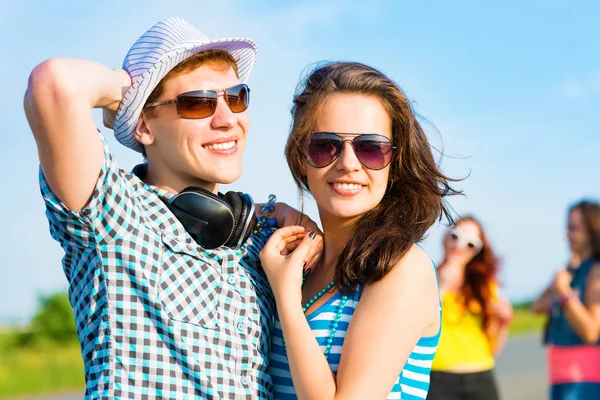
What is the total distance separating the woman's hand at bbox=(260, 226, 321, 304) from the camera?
276cm

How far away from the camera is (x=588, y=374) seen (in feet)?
22.1

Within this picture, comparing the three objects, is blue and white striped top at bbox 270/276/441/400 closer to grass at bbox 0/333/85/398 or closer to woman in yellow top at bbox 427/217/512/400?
woman in yellow top at bbox 427/217/512/400

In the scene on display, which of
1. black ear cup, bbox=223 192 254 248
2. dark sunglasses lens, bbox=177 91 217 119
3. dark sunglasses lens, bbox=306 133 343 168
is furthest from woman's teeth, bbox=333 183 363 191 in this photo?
dark sunglasses lens, bbox=177 91 217 119

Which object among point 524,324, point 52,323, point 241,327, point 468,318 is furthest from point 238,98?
point 524,324

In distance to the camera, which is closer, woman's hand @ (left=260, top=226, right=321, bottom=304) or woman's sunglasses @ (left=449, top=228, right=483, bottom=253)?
woman's hand @ (left=260, top=226, right=321, bottom=304)

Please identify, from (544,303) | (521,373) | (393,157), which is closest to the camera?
(393,157)

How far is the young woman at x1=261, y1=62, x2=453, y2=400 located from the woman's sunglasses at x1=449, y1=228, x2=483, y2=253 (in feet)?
13.7

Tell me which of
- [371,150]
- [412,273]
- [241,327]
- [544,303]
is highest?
[544,303]

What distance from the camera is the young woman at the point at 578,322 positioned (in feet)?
22.2

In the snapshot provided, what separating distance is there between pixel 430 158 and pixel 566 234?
4.87 metres

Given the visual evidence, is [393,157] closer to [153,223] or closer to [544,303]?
[153,223]

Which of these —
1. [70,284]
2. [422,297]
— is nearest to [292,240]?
[422,297]

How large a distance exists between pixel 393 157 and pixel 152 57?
103 cm

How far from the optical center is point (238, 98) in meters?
3.03
